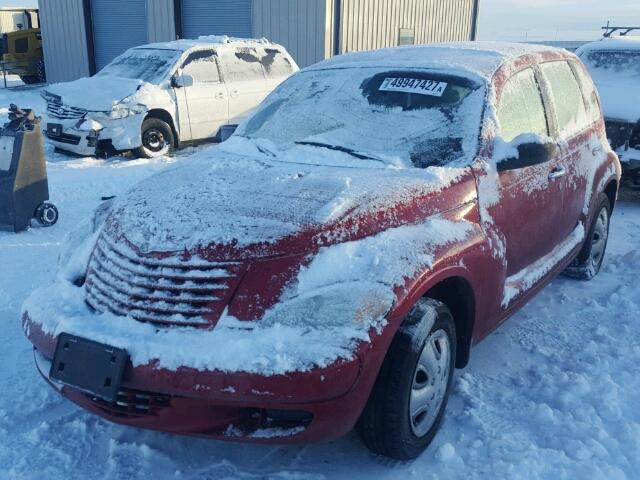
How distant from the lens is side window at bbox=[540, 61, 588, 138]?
417cm

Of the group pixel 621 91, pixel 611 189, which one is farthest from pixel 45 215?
pixel 621 91

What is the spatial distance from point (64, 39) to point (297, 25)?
8.36m

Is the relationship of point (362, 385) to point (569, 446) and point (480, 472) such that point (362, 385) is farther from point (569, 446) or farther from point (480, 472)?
point (569, 446)

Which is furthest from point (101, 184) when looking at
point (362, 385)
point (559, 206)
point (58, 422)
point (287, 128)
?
point (362, 385)

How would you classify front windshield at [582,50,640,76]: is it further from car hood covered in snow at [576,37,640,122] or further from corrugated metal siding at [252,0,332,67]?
corrugated metal siding at [252,0,332,67]

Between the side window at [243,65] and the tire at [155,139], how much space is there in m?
1.43

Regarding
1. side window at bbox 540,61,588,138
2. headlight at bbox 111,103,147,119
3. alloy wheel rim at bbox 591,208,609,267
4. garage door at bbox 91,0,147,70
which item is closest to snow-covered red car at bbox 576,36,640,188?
alloy wheel rim at bbox 591,208,609,267

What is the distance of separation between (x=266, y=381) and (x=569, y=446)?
1.57 m

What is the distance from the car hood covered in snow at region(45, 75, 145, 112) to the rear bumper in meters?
7.43

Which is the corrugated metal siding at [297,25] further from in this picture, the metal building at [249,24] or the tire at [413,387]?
the tire at [413,387]

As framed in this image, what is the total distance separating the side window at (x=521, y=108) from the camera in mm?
3576

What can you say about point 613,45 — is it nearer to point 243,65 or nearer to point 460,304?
point 243,65

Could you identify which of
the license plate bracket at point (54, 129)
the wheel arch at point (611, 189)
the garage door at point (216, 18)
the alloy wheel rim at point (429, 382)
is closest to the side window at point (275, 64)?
the license plate bracket at point (54, 129)

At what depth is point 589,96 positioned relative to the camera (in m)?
4.84
